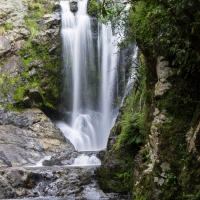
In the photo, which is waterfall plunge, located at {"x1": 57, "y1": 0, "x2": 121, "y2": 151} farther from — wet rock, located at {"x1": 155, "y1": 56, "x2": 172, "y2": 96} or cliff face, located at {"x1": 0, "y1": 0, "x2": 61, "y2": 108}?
wet rock, located at {"x1": 155, "y1": 56, "x2": 172, "y2": 96}

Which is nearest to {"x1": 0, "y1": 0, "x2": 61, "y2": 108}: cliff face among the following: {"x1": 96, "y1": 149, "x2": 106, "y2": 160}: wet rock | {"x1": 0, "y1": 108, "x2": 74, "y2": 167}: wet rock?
{"x1": 0, "y1": 108, "x2": 74, "y2": 167}: wet rock

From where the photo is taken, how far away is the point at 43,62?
54.0 feet

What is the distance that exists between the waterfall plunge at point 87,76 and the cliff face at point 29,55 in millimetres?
805

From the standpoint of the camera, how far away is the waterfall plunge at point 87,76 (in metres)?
16.5

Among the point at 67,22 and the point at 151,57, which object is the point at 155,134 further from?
the point at 67,22

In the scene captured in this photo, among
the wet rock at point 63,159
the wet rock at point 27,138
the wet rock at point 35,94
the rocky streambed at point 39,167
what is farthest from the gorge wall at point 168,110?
the wet rock at point 35,94

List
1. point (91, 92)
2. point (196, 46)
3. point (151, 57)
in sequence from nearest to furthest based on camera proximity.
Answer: point (196, 46) < point (151, 57) < point (91, 92)

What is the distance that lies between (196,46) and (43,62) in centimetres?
1315

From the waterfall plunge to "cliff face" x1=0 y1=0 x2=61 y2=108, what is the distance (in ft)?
2.64

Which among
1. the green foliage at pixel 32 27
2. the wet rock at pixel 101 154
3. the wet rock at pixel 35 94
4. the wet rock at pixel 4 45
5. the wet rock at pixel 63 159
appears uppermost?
the green foliage at pixel 32 27

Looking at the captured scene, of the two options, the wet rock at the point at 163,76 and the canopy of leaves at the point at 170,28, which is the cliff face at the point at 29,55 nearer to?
the canopy of leaves at the point at 170,28

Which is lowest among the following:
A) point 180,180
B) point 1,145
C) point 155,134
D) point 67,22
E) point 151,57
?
point 1,145

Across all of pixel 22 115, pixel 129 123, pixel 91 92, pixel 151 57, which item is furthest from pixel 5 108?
pixel 151 57

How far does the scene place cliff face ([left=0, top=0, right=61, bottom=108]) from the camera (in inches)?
591
